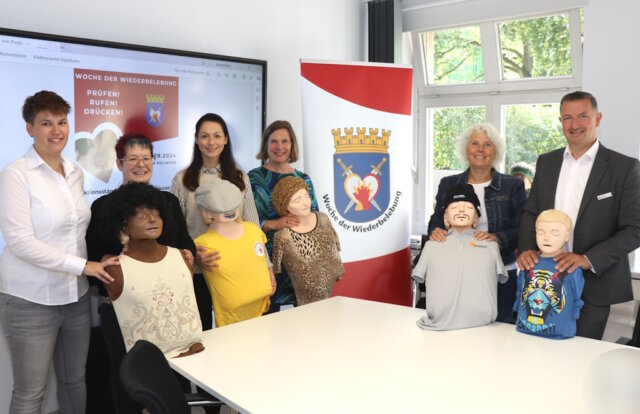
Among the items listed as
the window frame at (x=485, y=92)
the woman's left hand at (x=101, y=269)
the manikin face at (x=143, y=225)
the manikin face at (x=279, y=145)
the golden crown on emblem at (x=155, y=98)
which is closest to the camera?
the woman's left hand at (x=101, y=269)

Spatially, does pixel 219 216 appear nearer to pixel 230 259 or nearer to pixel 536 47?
pixel 230 259

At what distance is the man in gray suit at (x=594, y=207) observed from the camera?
9.02ft

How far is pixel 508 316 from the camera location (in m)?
3.20

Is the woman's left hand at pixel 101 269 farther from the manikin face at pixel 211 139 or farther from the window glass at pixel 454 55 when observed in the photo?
the window glass at pixel 454 55

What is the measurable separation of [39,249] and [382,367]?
1.43 meters

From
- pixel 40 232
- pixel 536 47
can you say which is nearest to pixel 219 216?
pixel 40 232

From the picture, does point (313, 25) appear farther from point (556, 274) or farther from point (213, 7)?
point (556, 274)

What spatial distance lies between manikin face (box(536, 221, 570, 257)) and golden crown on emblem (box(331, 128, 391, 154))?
166 cm

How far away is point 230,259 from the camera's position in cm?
266

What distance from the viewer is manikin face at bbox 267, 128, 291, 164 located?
11.2 feet

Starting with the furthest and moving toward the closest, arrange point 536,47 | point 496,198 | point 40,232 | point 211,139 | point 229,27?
point 536,47 → point 229,27 → point 496,198 → point 211,139 → point 40,232

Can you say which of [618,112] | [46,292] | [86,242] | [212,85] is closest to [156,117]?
[212,85]

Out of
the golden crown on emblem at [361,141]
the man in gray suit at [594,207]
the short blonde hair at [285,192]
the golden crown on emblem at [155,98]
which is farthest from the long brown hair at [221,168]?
the man in gray suit at [594,207]

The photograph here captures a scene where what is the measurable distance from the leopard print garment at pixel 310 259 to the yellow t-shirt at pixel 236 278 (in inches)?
8.7
